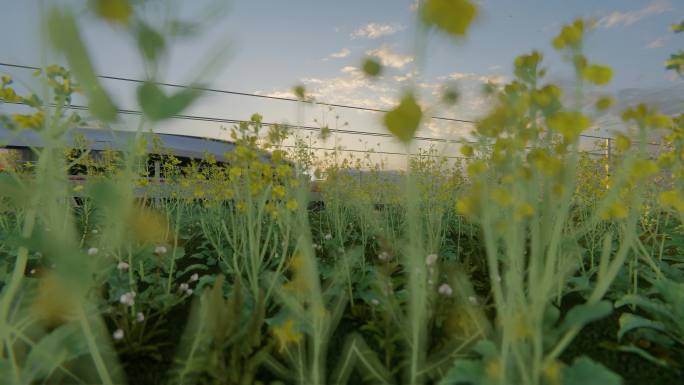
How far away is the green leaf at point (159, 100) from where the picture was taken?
40 centimetres

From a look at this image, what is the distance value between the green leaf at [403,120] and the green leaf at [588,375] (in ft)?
2.02

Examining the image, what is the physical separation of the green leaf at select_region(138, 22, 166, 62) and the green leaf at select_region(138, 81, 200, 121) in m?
0.07

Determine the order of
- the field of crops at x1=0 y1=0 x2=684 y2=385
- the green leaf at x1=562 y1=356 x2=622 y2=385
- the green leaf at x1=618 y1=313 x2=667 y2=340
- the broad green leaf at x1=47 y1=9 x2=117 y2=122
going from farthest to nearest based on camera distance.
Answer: the green leaf at x1=618 y1=313 x2=667 y2=340 < the green leaf at x1=562 y1=356 x2=622 y2=385 < the field of crops at x1=0 y1=0 x2=684 y2=385 < the broad green leaf at x1=47 y1=9 x2=117 y2=122

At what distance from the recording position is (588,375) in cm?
77

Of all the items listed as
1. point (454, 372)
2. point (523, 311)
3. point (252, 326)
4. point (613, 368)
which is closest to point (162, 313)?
point (252, 326)

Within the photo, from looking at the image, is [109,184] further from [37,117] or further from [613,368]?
[613,368]

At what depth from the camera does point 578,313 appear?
0.67 metres

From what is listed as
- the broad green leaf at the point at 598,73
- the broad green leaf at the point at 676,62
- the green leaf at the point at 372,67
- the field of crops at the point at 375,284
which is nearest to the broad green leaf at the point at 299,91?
the field of crops at the point at 375,284

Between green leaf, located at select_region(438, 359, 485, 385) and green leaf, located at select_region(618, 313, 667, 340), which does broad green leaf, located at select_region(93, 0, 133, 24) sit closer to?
green leaf, located at select_region(438, 359, 485, 385)

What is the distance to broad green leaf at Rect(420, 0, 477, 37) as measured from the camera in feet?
1.94

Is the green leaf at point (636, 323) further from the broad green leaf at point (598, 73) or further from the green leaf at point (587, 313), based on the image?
the broad green leaf at point (598, 73)

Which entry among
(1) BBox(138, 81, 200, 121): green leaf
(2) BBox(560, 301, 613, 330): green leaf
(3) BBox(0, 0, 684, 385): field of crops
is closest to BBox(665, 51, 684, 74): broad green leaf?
(3) BBox(0, 0, 684, 385): field of crops

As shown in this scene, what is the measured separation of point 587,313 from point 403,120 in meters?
0.47

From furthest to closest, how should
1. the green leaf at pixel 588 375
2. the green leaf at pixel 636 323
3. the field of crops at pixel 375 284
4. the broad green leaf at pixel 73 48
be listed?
the green leaf at pixel 636 323, the green leaf at pixel 588 375, the field of crops at pixel 375 284, the broad green leaf at pixel 73 48
